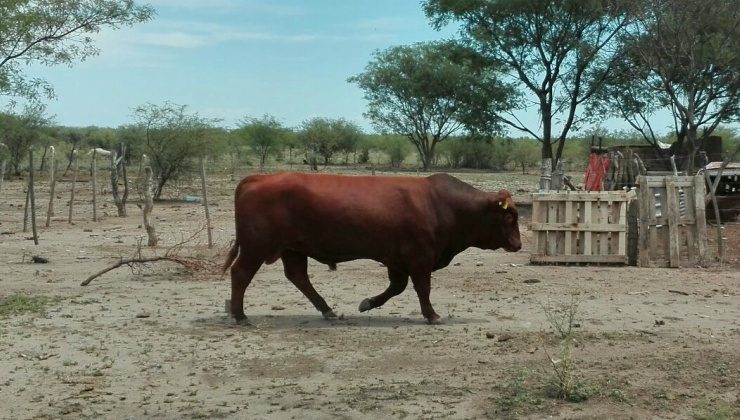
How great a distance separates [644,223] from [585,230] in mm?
901

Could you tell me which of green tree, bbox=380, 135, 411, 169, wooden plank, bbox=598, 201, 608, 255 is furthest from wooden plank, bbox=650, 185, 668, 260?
green tree, bbox=380, 135, 411, 169

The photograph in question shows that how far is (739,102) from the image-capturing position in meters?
27.5

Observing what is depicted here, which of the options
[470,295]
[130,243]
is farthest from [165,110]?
[470,295]

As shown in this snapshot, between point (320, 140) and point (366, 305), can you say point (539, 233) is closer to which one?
point (366, 305)

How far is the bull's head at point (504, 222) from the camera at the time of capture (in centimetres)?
1045

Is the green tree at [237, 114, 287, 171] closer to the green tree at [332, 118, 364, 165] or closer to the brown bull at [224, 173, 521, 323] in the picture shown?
the green tree at [332, 118, 364, 165]

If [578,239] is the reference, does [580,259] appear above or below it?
below

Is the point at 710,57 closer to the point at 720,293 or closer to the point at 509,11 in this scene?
the point at 509,11

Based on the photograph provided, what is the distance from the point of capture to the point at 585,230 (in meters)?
14.9

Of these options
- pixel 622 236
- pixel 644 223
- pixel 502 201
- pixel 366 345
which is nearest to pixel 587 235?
pixel 622 236

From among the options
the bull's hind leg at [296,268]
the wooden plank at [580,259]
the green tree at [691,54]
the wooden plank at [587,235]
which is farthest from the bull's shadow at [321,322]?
the green tree at [691,54]

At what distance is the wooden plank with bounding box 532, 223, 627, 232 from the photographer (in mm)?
14859

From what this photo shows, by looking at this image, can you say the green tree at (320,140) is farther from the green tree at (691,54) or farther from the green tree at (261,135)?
the green tree at (691,54)

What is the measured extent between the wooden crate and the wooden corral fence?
32 cm
